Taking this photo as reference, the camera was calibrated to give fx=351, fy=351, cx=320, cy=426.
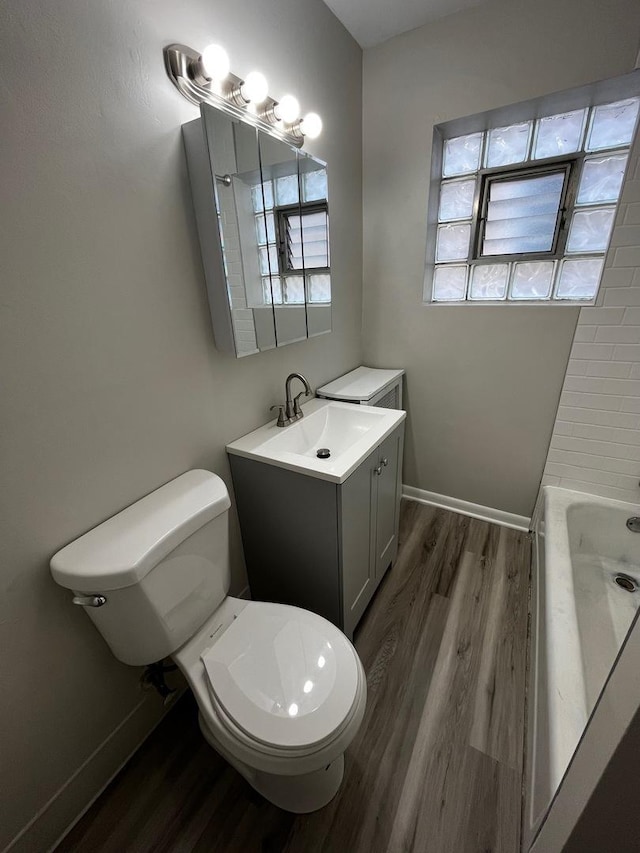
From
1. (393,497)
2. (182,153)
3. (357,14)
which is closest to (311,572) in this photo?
(393,497)

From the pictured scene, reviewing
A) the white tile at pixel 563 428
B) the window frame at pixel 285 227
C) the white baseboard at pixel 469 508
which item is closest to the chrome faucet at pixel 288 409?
the window frame at pixel 285 227

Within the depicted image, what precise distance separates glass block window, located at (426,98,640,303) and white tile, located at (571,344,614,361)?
27 cm

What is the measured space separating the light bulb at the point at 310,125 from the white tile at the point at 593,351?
1438mm

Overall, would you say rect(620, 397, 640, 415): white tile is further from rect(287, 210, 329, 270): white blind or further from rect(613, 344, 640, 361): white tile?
rect(287, 210, 329, 270): white blind

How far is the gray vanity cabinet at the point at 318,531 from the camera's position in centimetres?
120

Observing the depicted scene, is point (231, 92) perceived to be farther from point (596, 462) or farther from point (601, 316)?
point (596, 462)

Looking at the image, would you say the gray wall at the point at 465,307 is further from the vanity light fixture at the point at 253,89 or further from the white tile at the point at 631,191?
the vanity light fixture at the point at 253,89

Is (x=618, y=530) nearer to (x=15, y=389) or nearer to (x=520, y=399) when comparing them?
(x=520, y=399)

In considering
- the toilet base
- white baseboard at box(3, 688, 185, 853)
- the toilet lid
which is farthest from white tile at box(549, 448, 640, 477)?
white baseboard at box(3, 688, 185, 853)

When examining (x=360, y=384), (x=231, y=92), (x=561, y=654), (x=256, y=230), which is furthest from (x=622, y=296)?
(x=231, y=92)

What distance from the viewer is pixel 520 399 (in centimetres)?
183

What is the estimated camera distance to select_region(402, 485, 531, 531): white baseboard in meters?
2.05

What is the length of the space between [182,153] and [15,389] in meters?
0.79

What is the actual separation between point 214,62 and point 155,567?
52.7 inches
